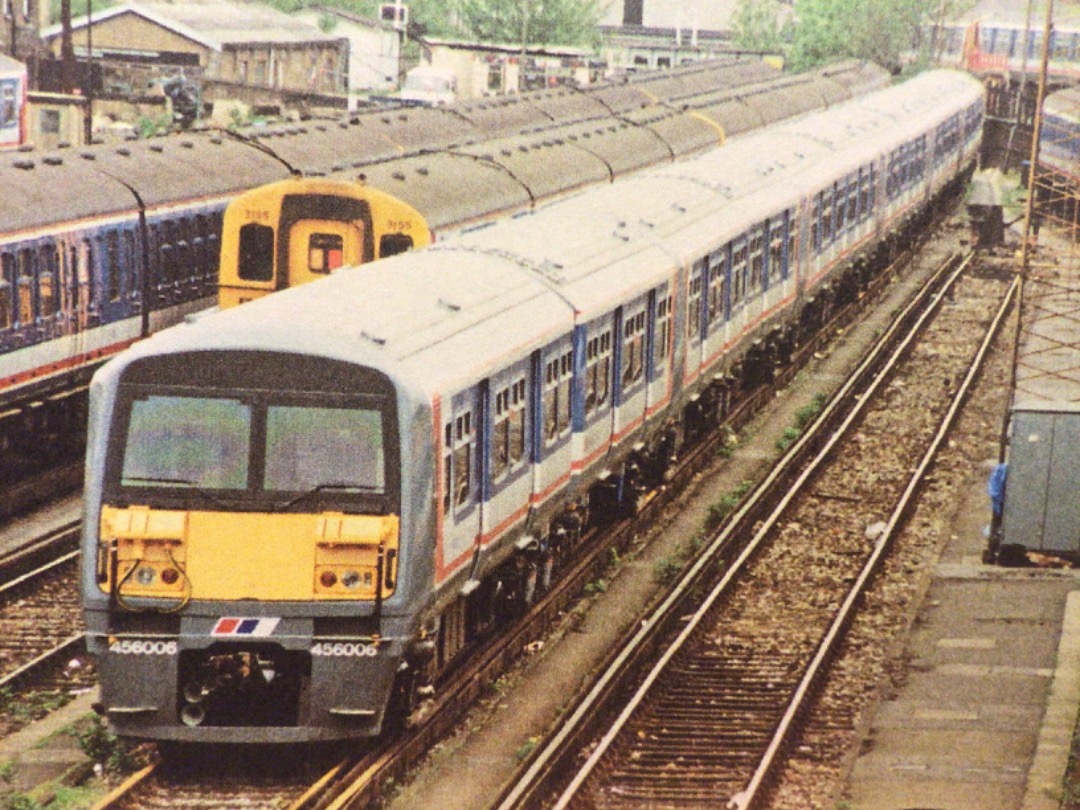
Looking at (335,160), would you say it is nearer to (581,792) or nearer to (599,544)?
(599,544)

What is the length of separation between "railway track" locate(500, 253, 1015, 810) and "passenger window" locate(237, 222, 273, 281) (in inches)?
215

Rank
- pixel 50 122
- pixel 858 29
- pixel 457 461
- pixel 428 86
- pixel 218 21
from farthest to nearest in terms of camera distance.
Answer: pixel 858 29 → pixel 218 21 → pixel 428 86 → pixel 50 122 → pixel 457 461

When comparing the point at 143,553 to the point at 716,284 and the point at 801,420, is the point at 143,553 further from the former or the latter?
the point at 801,420

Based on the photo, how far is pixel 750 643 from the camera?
17.5m

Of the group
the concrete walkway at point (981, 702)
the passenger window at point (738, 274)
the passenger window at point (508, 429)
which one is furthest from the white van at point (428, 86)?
the passenger window at point (508, 429)

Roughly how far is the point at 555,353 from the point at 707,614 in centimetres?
293

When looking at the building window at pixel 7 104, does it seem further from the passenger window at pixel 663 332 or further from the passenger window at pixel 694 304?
the passenger window at pixel 663 332

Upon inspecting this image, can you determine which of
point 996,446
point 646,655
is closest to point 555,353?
point 646,655

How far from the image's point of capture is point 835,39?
3994 inches

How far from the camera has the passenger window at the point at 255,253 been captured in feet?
69.2

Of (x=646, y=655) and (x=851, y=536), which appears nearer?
(x=646, y=655)

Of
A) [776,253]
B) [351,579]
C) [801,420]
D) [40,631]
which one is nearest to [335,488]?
[351,579]

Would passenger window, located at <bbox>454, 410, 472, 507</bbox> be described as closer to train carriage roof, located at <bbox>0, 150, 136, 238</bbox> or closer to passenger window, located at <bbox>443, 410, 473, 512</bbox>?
passenger window, located at <bbox>443, 410, 473, 512</bbox>

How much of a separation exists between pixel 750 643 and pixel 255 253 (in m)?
7.03
